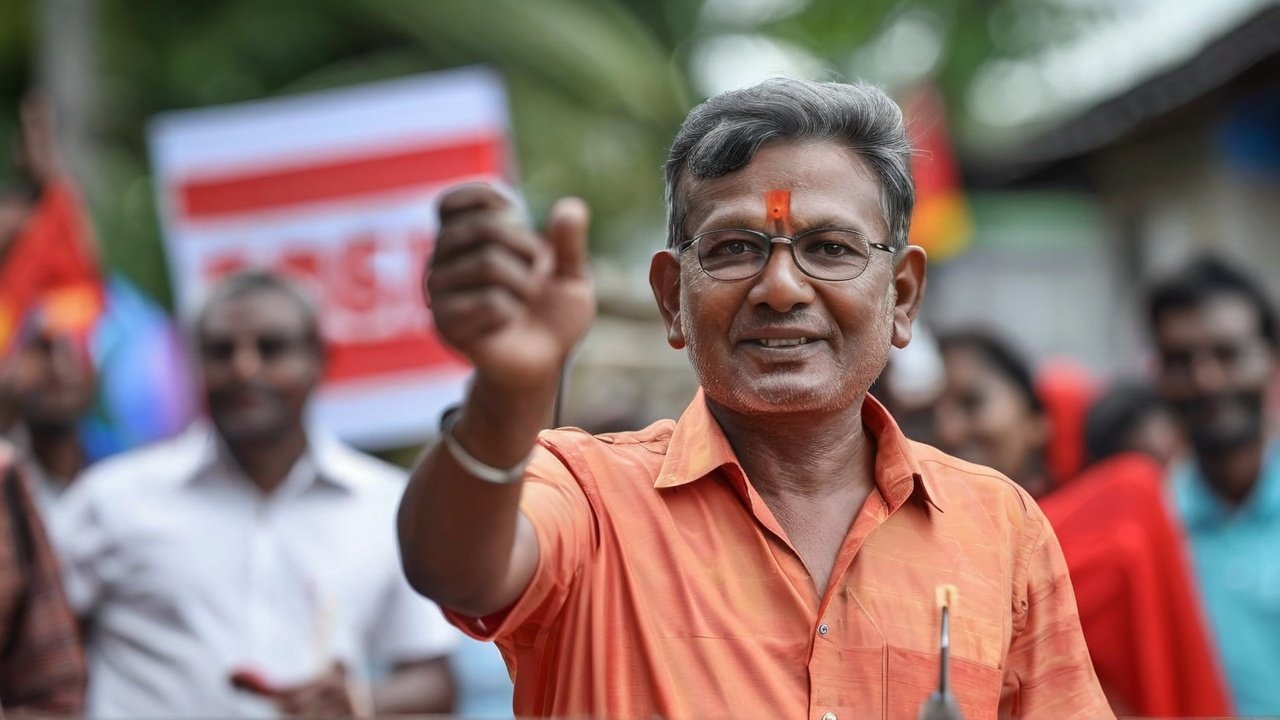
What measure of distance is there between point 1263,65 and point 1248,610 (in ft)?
15.2

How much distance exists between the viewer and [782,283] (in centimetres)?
220

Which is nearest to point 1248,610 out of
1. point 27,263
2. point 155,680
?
point 155,680

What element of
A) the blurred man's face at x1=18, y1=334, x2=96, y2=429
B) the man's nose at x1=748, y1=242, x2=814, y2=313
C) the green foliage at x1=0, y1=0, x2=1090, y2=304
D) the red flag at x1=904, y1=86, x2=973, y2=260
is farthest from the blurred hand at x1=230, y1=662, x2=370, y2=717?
the green foliage at x1=0, y1=0, x2=1090, y2=304

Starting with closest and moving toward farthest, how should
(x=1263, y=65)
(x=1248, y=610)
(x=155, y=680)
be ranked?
(x=155, y=680) → (x=1248, y=610) → (x=1263, y=65)

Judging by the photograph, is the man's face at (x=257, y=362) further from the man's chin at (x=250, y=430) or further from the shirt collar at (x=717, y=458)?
the shirt collar at (x=717, y=458)

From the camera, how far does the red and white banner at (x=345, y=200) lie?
19.4 feet

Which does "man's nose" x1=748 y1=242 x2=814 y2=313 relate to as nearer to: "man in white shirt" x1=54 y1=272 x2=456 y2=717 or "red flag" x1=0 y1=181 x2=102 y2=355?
"man in white shirt" x1=54 y1=272 x2=456 y2=717

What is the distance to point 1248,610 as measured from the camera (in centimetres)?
481

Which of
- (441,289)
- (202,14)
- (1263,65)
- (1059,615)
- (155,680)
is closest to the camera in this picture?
(441,289)

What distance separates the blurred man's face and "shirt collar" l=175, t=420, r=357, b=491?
1.05 metres

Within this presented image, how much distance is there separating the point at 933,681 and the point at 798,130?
776mm

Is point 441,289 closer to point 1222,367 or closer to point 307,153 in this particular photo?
point 1222,367

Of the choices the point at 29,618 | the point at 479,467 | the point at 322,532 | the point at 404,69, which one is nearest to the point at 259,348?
the point at 322,532

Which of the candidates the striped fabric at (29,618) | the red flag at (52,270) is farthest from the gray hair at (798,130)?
the red flag at (52,270)
